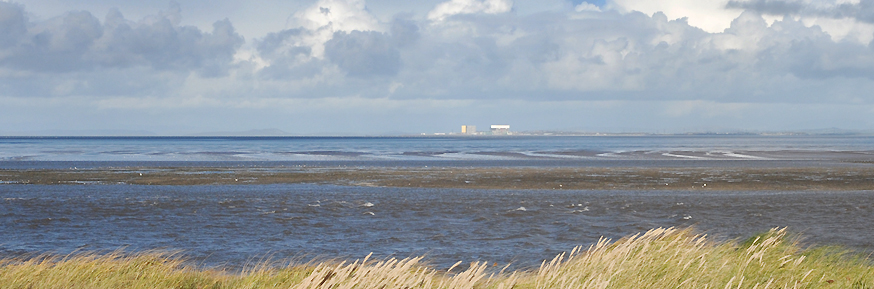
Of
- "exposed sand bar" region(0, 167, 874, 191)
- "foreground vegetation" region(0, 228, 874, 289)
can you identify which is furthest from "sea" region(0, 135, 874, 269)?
"foreground vegetation" region(0, 228, 874, 289)

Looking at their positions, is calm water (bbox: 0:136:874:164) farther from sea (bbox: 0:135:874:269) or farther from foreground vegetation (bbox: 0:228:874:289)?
foreground vegetation (bbox: 0:228:874:289)

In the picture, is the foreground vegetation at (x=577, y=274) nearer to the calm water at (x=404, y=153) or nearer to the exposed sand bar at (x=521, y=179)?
the exposed sand bar at (x=521, y=179)

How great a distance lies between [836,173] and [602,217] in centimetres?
2691

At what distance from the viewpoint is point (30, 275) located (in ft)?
29.2

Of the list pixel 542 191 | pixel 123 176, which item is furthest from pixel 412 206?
pixel 123 176

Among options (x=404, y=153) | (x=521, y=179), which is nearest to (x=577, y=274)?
(x=521, y=179)

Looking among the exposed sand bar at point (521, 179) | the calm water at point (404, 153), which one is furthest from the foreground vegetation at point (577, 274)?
the calm water at point (404, 153)

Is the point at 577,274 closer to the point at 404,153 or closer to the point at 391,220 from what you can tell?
the point at 391,220

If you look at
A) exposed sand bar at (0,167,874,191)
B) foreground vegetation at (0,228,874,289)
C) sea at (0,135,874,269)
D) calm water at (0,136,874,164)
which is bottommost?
calm water at (0,136,874,164)

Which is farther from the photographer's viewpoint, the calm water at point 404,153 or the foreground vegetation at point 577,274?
the calm water at point 404,153

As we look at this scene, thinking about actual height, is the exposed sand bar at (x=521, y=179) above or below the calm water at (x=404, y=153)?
above

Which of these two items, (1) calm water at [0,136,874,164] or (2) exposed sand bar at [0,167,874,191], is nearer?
(2) exposed sand bar at [0,167,874,191]

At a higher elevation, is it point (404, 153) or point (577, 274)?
point (577, 274)

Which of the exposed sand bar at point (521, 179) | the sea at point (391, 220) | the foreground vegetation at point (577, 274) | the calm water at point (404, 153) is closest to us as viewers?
the foreground vegetation at point (577, 274)
